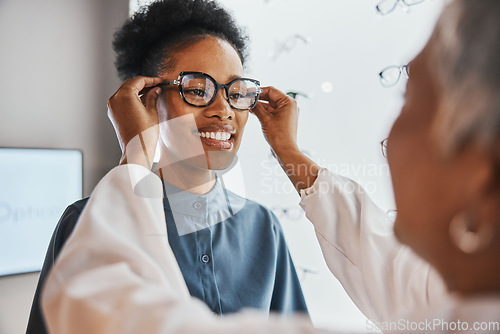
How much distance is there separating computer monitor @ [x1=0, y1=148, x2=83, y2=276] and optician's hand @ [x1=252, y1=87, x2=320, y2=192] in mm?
1029

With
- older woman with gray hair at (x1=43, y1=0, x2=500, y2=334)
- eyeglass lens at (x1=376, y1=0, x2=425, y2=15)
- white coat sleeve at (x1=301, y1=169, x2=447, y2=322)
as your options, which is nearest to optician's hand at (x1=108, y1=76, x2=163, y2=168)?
older woman with gray hair at (x1=43, y1=0, x2=500, y2=334)

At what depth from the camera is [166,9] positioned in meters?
0.88

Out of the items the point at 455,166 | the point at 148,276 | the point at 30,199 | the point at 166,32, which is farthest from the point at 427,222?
the point at 30,199

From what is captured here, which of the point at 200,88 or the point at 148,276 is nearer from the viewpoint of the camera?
the point at 148,276

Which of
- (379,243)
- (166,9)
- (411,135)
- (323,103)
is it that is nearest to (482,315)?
(411,135)

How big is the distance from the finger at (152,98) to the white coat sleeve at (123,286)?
11.7 inches

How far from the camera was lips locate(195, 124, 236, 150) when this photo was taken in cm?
75

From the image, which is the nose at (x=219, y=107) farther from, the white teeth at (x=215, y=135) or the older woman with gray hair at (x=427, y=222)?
the older woman with gray hair at (x=427, y=222)

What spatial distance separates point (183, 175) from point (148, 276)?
447 millimetres

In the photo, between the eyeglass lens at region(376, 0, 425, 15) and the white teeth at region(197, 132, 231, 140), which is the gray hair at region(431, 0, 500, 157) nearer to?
the white teeth at region(197, 132, 231, 140)

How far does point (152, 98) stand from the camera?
0.72 metres

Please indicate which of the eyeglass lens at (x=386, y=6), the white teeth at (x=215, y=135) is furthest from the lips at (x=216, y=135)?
the eyeglass lens at (x=386, y=6)

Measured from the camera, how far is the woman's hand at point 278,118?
737 millimetres

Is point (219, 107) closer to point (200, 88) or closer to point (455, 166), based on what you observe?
point (200, 88)
